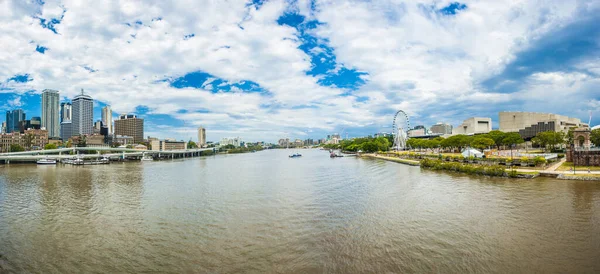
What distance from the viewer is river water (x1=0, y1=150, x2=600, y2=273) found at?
12070 mm

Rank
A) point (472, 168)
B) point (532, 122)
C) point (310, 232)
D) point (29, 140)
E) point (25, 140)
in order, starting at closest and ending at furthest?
point (310, 232), point (472, 168), point (532, 122), point (29, 140), point (25, 140)

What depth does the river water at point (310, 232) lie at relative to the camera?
1207 cm

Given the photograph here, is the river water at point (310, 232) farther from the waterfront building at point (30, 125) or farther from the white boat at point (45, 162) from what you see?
the waterfront building at point (30, 125)

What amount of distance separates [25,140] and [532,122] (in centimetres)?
20365

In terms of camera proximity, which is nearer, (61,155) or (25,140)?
(61,155)

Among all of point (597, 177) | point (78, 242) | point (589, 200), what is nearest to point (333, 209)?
point (78, 242)

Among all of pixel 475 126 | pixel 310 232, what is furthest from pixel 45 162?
pixel 475 126

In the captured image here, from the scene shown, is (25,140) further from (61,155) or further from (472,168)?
(472,168)

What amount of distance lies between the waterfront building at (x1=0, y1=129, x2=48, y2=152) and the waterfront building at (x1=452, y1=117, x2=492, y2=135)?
616ft

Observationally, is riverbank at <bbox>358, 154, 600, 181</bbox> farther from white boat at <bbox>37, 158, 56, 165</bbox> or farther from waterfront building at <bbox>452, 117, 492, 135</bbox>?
waterfront building at <bbox>452, 117, 492, 135</bbox>

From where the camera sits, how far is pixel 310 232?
1588cm

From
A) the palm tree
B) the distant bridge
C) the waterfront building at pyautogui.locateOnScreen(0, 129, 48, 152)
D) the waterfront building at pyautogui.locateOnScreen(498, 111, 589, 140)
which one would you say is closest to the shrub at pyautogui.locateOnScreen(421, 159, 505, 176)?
the waterfront building at pyautogui.locateOnScreen(498, 111, 589, 140)

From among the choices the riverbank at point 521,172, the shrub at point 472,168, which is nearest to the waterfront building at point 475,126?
the shrub at point 472,168

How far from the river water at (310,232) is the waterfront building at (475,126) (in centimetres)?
12704
